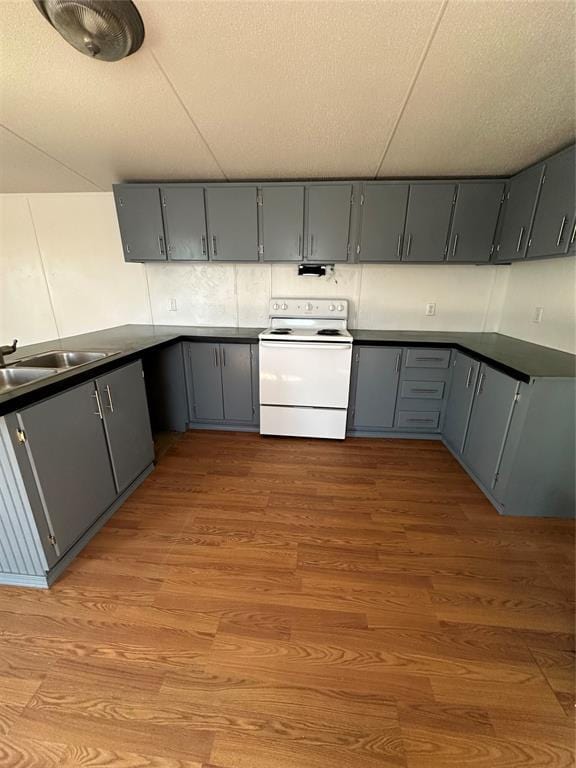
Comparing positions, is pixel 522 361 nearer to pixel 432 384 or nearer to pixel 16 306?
pixel 432 384

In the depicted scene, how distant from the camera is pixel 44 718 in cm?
100

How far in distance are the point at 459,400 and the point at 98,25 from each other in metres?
2.84

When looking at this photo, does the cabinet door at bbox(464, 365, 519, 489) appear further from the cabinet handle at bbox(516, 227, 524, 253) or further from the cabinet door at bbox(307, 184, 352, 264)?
the cabinet door at bbox(307, 184, 352, 264)

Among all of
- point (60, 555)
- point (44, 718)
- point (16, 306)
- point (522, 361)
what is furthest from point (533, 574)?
point (16, 306)

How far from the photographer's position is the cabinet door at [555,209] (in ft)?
6.04

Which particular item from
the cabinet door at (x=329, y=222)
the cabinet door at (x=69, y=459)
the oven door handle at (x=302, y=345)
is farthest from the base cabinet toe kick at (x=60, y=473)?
the cabinet door at (x=329, y=222)

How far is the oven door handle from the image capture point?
2.50 meters

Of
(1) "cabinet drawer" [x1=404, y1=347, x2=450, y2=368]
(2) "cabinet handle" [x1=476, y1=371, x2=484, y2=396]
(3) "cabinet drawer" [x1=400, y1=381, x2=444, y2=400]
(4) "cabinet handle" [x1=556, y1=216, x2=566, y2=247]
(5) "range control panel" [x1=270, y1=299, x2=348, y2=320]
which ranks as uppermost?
(4) "cabinet handle" [x1=556, y1=216, x2=566, y2=247]

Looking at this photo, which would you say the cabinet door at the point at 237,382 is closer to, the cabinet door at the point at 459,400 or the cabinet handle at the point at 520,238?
the cabinet door at the point at 459,400

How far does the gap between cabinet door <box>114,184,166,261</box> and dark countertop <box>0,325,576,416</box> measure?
2.30 ft

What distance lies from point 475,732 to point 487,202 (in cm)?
313

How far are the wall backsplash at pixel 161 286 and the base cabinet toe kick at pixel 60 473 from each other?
4.80ft

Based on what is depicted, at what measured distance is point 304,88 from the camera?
143 cm

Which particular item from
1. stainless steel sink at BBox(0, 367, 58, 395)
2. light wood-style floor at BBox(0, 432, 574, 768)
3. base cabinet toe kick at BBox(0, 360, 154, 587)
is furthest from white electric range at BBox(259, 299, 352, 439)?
stainless steel sink at BBox(0, 367, 58, 395)
